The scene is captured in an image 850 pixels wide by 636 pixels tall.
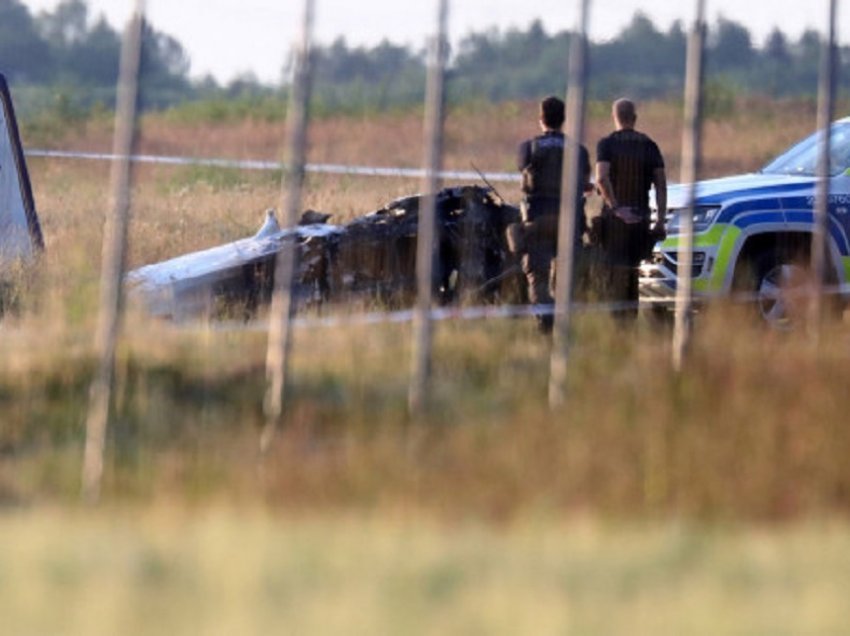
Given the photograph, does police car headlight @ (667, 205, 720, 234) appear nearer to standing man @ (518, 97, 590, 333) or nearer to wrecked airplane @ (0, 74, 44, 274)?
standing man @ (518, 97, 590, 333)

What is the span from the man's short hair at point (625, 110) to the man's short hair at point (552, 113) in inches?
17.7

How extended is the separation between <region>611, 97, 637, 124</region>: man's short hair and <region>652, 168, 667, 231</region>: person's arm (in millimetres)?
414

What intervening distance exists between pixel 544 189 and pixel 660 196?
814 millimetres

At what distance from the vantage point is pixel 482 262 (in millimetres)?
17984

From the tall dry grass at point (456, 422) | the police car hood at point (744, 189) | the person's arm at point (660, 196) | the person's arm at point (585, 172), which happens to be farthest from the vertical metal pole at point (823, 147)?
the police car hood at point (744, 189)

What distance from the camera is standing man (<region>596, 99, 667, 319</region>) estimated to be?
17031 mm

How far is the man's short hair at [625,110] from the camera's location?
17000mm

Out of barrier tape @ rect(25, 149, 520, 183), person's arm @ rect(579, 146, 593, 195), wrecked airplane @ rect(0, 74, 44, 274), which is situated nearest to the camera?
person's arm @ rect(579, 146, 593, 195)

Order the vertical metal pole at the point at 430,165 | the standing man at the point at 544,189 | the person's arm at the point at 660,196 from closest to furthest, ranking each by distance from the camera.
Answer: the vertical metal pole at the point at 430,165
the standing man at the point at 544,189
the person's arm at the point at 660,196

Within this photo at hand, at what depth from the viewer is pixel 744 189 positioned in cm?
1817

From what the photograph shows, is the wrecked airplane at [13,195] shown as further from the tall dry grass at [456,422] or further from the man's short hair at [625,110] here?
the man's short hair at [625,110]

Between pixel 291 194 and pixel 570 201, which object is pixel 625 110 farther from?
pixel 291 194

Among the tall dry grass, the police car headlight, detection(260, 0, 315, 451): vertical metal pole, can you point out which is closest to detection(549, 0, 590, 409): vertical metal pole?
the tall dry grass

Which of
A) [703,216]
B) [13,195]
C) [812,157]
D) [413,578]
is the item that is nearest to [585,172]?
[703,216]
